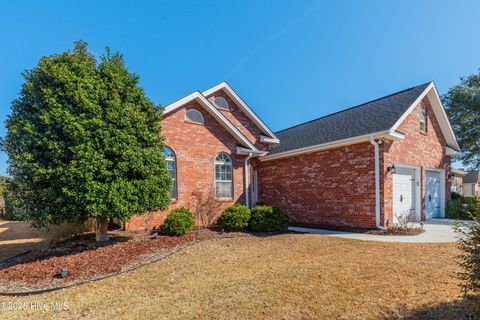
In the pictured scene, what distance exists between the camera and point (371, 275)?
4.65 m

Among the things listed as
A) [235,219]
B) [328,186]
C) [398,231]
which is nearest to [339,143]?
[328,186]

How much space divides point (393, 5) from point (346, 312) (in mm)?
10345

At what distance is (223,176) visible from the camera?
1194cm

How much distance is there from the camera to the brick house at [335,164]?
9.45 meters

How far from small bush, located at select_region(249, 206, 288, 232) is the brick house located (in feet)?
7.18

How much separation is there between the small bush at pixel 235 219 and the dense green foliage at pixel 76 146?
→ 318 centimetres

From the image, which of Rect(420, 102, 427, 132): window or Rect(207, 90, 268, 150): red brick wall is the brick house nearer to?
Rect(420, 102, 427, 132): window

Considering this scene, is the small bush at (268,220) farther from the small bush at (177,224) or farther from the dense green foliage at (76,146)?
the dense green foliage at (76,146)

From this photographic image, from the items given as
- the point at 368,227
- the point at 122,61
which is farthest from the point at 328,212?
the point at 122,61

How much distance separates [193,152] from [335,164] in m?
6.25

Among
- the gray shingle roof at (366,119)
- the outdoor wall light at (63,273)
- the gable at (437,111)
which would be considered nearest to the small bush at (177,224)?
the outdoor wall light at (63,273)

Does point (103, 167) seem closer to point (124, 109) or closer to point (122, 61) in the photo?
point (124, 109)

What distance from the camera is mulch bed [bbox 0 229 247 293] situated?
531 centimetres

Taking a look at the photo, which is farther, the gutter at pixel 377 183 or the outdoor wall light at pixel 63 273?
the gutter at pixel 377 183
